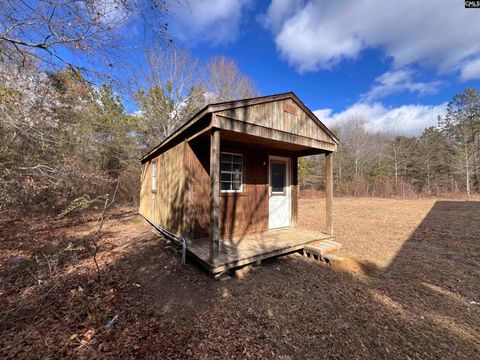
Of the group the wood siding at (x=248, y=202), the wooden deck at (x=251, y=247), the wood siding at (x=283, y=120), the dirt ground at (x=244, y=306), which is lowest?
the dirt ground at (x=244, y=306)

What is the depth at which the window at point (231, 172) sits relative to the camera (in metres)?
5.21

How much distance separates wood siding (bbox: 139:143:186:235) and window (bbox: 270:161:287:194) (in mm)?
2557

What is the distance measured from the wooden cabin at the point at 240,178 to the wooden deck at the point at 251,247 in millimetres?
17

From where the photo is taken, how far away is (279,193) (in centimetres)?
629

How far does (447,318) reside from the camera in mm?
2713

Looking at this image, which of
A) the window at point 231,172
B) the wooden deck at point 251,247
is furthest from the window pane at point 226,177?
the wooden deck at point 251,247

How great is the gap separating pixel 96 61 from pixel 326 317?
604 cm

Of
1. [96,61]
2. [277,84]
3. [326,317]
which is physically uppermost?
[277,84]

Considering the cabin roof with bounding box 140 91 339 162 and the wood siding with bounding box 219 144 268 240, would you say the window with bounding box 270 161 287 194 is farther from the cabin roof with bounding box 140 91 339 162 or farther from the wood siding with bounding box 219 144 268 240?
the cabin roof with bounding box 140 91 339 162

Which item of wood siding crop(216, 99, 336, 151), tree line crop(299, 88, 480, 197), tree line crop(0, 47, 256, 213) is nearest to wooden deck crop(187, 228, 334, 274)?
wood siding crop(216, 99, 336, 151)

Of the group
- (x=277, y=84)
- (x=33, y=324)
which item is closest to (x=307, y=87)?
(x=277, y=84)

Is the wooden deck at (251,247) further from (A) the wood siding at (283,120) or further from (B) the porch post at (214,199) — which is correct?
(A) the wood siding at (283,120)

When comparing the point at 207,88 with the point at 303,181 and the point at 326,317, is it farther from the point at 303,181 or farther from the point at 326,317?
the point at 326,317

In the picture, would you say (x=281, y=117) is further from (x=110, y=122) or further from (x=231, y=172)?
(x=110, y=122)
